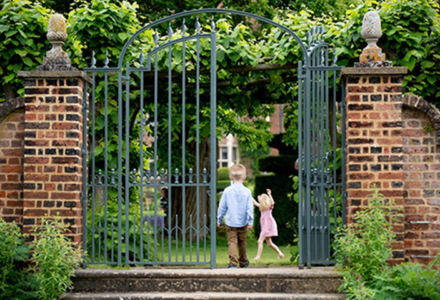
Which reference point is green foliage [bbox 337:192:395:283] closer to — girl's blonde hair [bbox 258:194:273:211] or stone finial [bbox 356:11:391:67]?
stone finial [bbox 356:11:391:67]

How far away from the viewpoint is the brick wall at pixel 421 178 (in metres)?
7.08

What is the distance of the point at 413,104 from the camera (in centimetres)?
711

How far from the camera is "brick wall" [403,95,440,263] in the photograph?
23.2 ft

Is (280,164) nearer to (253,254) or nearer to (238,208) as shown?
(253,254)

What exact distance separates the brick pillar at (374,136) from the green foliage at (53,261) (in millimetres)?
2902

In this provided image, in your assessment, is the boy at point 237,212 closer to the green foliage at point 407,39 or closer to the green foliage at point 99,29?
the green foliage at point 407,39

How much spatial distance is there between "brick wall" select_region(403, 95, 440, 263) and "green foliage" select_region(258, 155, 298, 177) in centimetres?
841

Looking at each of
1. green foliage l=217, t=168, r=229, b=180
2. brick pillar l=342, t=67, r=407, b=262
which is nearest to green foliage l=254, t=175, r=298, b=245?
brick pillar l=342, t=67, r=407, b=262

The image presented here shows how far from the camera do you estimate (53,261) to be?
6484 millimetres

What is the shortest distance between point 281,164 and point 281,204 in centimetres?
101

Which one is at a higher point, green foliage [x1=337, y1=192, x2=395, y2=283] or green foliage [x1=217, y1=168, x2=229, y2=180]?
green foliage [x1=217, y1=168, x2=229, y2=180]

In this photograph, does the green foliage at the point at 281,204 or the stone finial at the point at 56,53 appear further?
the green foliage at the point at 281,204

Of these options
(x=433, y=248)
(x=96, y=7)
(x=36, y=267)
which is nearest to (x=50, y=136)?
(x=36, y=267)

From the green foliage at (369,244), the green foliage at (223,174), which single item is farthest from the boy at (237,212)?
the green foliage at (223,174)
